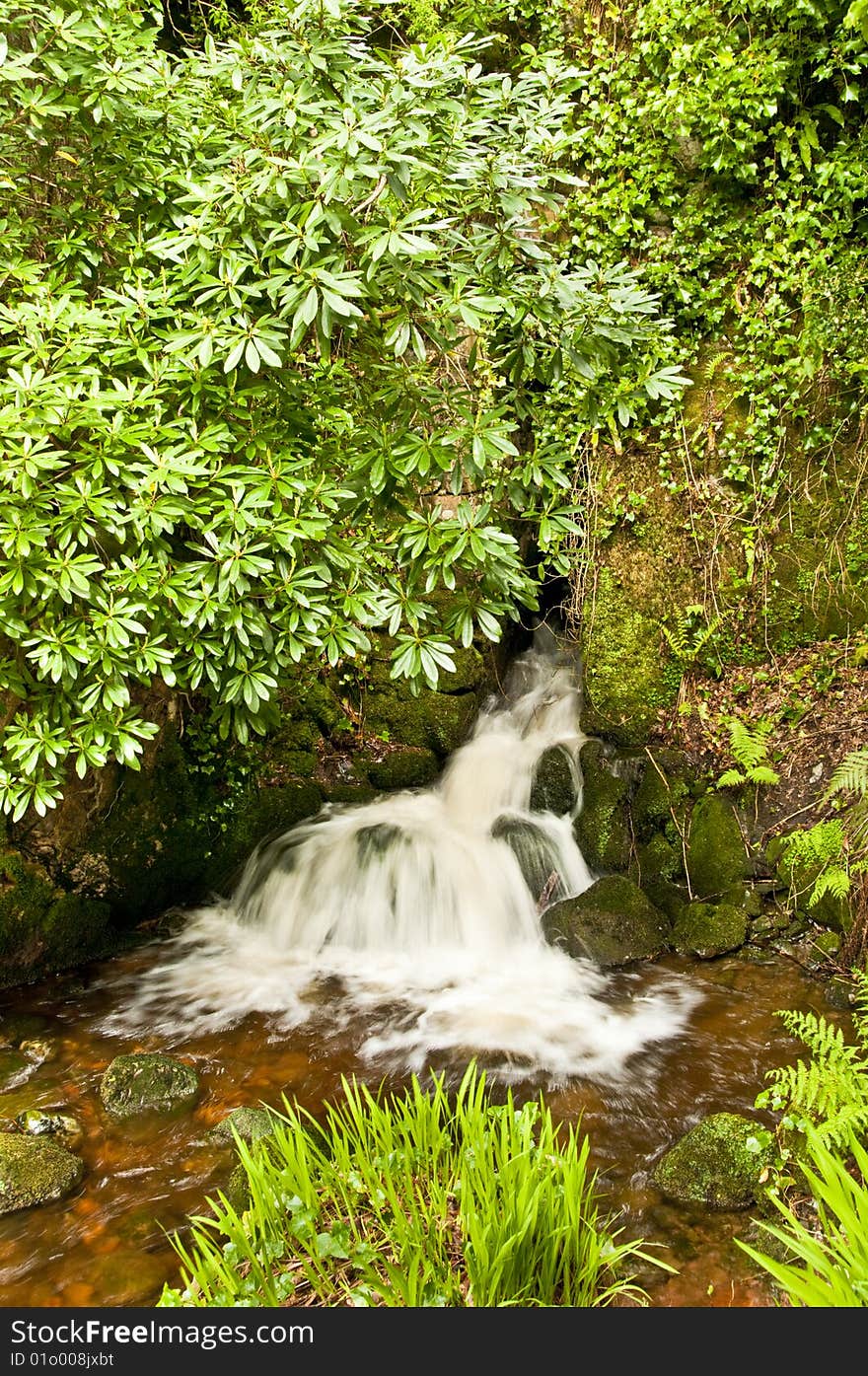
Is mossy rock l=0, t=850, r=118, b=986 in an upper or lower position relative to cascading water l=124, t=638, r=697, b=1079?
upper

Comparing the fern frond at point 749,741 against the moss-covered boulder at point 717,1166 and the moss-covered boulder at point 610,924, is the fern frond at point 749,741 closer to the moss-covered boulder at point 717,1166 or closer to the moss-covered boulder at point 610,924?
the moss-covered boulder at point 610,924

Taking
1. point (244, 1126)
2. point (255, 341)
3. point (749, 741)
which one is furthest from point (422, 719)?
point (255, 341)

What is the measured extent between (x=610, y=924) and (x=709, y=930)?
668 millimetres

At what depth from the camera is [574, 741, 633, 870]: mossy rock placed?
6.11 m

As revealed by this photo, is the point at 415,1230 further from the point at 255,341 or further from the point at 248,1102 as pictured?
the point at 255,341

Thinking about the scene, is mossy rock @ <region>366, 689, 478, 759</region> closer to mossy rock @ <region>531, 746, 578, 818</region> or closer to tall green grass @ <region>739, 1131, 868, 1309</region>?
mossy rock @ <region>531, 746, 578, 818</region>

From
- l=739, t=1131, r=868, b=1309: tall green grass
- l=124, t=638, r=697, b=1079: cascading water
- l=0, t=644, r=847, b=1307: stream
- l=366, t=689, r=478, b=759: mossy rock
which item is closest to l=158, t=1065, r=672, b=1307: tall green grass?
l=739, t=1131, r=868, b=1309: tall green grass

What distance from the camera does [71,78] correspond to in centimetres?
343

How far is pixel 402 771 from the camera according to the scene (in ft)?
23.8

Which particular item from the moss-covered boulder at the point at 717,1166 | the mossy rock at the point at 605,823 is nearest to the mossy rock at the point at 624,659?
the mossy rock at the point at 605,823

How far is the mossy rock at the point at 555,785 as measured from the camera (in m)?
6.45

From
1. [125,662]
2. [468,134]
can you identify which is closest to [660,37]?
[468,134]

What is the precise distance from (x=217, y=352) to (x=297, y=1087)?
11.8ft

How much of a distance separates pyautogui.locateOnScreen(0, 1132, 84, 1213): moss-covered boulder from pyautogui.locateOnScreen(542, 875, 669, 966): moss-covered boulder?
322 cm
